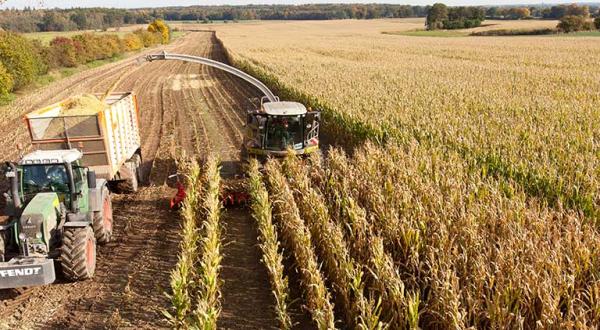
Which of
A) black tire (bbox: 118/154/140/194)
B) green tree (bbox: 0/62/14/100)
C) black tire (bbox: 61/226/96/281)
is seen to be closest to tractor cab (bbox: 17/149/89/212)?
black tire (bbox: 61/226/96/281)

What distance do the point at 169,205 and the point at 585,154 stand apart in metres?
9.53

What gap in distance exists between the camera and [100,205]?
31.7 feet

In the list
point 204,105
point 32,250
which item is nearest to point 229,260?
point 32,250

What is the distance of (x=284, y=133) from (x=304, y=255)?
19.1 feet

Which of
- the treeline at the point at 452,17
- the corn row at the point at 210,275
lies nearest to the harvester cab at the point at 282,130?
the corn row at the point at 210,275

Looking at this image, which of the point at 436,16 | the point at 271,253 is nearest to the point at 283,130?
the point at 271,253

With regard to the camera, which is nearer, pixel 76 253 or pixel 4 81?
pixel 76 253

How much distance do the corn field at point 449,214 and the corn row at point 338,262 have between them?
0.03m

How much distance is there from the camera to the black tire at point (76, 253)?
8.25 metres

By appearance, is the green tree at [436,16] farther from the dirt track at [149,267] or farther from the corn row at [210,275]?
the corn row at [210,275]

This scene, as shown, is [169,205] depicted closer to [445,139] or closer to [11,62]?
[445,139]

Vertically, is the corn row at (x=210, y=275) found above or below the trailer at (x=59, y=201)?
below

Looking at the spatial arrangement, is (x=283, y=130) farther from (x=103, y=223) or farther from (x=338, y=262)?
(x=338, y=262)

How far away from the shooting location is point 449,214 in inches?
332
